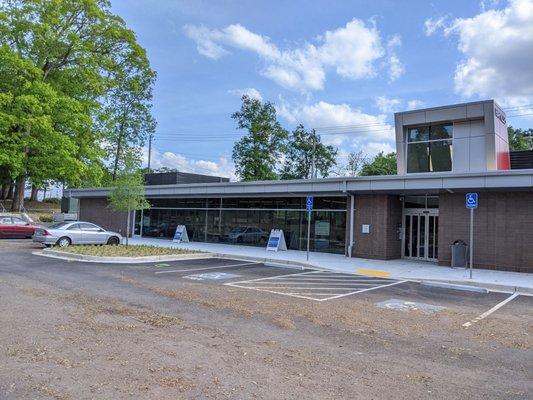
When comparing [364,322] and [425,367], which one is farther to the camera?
[364,322]

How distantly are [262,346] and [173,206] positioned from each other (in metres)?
24.2

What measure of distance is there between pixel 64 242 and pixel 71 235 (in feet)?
1.59

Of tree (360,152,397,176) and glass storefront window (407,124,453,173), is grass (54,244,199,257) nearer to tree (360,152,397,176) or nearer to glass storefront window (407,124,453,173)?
glass storefront window (407,124,453,173)

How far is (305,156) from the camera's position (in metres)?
54.7

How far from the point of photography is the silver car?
21095 millimetres

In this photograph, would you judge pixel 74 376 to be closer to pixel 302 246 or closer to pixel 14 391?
pixel 14 391

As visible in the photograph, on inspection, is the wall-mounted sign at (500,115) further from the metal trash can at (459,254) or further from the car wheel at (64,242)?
the car wheel at (64,242)

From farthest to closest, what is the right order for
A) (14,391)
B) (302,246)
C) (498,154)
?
(302,246) → (498,154) → (14,391)

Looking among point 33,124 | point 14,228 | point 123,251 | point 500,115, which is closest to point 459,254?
point 500,115

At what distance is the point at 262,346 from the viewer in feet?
21.3

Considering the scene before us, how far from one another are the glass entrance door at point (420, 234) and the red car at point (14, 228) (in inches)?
829

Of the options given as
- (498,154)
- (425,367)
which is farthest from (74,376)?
(498,154)

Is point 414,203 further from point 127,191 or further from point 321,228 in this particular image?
point 127,191

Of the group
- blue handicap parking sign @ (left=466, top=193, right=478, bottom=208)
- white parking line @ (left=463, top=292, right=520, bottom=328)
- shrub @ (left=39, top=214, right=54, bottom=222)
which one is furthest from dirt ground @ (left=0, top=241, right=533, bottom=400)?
shrub @ (left=39, top=214, right=54, bottom=222)
